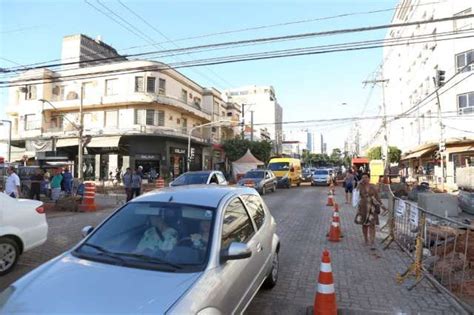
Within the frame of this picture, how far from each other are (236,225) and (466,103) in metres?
32.8

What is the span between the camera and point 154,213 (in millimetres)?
4211

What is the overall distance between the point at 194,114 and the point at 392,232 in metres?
37.8

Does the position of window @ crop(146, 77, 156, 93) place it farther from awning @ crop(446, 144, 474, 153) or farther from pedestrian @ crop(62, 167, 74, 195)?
awning @ crop(446, 144, 474, 153)

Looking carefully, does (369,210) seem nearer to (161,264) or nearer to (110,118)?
(161,264)

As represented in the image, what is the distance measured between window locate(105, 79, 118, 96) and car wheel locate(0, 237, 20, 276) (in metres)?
35.0

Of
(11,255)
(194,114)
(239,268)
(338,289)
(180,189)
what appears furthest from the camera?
(194,114)

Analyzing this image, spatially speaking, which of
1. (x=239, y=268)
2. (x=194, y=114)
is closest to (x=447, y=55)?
(x=194, y=114)

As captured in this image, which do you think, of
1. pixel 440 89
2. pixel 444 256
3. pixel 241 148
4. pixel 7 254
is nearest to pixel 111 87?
pixel 241 148

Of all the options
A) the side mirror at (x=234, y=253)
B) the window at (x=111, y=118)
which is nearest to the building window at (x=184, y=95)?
the window at (x=111, y=118)

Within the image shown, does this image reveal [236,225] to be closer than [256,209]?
Yes

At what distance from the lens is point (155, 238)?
153 inches

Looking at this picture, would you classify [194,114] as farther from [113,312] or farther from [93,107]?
[113,312]

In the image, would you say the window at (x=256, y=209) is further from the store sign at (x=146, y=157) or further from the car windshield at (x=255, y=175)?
the store sign at (x=146, y=157)

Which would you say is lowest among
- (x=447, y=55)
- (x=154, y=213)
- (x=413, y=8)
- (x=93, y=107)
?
(x=154, y=213)
